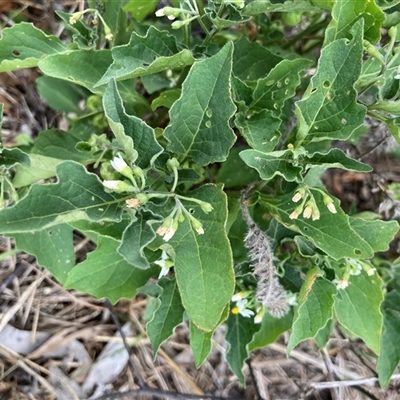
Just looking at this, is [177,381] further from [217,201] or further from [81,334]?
[217,201]

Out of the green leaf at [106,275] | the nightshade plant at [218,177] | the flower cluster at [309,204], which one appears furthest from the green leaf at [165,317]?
the flower cluster at [309,204]

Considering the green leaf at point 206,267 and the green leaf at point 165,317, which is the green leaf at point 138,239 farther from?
the green leaf at point 165,317

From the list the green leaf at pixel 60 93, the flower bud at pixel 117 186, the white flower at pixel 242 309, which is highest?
the flower bud at pixel 117 186

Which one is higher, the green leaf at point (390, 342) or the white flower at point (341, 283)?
the white flower at point (341, 283)

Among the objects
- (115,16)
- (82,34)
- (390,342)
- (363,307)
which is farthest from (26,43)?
(390,342)

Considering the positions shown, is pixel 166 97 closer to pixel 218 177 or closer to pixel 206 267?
pixel 218 177

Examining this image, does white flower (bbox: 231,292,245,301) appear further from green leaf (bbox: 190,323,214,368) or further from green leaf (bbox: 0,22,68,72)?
green leaf (bbox: 0,22,68,72)

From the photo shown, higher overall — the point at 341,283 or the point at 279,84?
the point at 279,84
